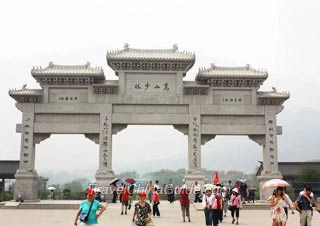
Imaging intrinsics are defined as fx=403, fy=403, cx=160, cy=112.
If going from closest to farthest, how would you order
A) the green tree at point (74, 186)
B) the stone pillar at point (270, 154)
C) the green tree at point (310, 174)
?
the stone pillar at point (270, 154)
the green tree at point (310, 174)
the green tree at point (74, 186)

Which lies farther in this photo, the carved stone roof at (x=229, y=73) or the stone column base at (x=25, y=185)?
the carved stone roof at (x=229, y=73)

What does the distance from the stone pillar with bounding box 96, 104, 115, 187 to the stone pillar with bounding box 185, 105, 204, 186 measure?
4.65 m

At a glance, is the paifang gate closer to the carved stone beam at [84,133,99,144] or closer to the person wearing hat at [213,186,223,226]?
the carved stone beam at [84,133,99,144]

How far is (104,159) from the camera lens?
24.1 meters

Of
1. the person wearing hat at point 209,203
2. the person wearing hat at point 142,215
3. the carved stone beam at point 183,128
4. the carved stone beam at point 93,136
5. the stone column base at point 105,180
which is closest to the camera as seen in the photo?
the person wearing hat at point 142,215

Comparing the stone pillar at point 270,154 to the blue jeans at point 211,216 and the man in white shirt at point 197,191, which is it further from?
the blue jeans at point 211,216

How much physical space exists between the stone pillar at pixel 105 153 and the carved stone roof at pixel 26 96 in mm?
4093

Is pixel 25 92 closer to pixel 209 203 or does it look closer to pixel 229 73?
pixel 229 73

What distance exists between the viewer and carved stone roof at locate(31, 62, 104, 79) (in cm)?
2464

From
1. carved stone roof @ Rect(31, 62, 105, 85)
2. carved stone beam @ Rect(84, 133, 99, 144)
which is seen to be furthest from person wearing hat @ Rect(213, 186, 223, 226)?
carved stone roof @ Rect(31, 62, 105, 85)

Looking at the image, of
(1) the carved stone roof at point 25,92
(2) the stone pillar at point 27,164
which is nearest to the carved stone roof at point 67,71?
(1) the carved stone roof at point 25,92

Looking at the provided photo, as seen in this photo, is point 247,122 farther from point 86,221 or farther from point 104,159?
point 86,221

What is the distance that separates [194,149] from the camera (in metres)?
24.2

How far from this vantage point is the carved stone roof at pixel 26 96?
80.8ft
